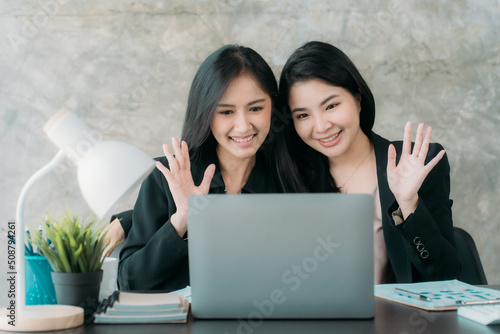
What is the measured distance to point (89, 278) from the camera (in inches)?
48.5

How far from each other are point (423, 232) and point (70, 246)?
110 centimetres

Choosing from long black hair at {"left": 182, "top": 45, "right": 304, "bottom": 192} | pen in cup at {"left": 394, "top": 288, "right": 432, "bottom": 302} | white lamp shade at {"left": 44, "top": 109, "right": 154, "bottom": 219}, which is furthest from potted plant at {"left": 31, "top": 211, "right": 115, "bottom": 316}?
long black hair at {"left": 182, "top": 45, "right": 304, "bottom": 192}

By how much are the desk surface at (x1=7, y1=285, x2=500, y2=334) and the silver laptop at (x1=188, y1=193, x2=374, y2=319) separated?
0.03 metres

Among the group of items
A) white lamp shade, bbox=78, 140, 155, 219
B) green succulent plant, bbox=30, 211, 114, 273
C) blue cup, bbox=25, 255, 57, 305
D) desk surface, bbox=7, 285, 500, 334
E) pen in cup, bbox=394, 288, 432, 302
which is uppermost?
white lamp shade, bbox=78, 140, 155, 219

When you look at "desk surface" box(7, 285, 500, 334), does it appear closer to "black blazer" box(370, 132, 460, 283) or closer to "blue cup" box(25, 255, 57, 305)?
"blue cup" box(25, 255, 57, 305)

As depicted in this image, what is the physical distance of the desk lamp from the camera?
1094 mm

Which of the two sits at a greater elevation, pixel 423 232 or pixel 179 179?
pixel 179 179

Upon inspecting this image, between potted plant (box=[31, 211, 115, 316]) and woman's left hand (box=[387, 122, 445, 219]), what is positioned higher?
woman's left hand (box=[387, 122, 445, 219])

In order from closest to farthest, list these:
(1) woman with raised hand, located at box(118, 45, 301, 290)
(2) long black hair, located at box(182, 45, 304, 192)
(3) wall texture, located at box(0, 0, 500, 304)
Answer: (1) woman with raised hand, located at box(118, 45, 301, 290) < (2) long black hair, located at box(182, 45, 304, 192) < (3) wall texture, located at box(0, 0, 500, 304)

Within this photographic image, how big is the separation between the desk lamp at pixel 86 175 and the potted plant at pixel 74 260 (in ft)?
0.23

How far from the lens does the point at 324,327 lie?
3.76 feet

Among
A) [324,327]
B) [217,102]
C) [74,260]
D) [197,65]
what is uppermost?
[197,65]

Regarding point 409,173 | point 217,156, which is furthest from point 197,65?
point 409,173

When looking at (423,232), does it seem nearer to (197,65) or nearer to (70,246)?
(70,246)
